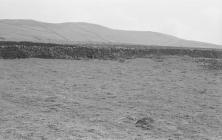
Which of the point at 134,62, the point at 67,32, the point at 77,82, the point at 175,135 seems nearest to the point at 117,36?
the point at 67,32

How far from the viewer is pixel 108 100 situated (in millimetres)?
16031

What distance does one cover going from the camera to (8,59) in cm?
2445

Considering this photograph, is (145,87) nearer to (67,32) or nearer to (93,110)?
(93,110)

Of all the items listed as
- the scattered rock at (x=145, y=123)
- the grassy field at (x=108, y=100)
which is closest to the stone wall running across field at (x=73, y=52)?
the grassy field at (x=108, y=100)

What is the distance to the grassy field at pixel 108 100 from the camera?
37.7ft

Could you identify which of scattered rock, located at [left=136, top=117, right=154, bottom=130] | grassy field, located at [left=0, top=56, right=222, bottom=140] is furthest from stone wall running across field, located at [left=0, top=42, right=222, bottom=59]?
scattered rock, located at [left=136, top=117, right=154, bottom=130]

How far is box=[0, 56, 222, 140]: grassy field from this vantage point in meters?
11.5

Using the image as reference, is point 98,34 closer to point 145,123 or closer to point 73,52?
point 73,52

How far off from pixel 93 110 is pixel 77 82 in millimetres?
5753

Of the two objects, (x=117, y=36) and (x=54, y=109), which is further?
(x=117, y=36)

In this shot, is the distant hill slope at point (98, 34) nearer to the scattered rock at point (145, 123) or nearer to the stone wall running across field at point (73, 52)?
the stone wall running across field at point (73, 52)

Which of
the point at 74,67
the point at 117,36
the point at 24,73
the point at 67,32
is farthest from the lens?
the point at 117,36

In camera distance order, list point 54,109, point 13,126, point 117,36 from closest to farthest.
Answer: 1. point 13,126
2. point 54,109
3. point 117,36

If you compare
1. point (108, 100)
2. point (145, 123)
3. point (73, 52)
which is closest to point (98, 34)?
point (73, 52)
